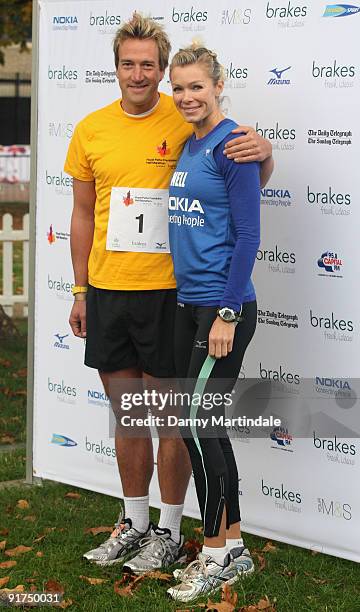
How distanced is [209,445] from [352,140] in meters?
1.48

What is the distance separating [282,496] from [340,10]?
2307mm

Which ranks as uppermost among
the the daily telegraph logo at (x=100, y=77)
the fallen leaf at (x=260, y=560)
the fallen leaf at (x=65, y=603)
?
the the daily telegraph logo at (x=100, y=77)

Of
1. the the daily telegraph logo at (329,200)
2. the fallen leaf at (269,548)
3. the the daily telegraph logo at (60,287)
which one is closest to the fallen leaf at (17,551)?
the fallen leaf at (269,548)

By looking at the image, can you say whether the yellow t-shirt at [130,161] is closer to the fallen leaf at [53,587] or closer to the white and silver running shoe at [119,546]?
the white and silver running shoe at [119,546]

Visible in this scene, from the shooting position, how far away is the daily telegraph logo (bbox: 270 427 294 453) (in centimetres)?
547

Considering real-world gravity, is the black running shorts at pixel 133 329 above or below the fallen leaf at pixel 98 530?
above

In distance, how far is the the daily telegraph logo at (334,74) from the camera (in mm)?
4945

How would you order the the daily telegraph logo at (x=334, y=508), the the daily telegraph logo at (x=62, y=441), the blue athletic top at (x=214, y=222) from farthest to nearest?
the the daily telegraph logo at (x=62, y=441) < the the daily telegraph logo at (x=334, y=508) < the blue athletic top at (x=214, y=222)

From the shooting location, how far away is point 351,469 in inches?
205

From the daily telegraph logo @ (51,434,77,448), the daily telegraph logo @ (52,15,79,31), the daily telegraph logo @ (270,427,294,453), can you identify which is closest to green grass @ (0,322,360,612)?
the daily telegraph logo @ (51,434,77,448)

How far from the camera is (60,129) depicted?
628 centimetres

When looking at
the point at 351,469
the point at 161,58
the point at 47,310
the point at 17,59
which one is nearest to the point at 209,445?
the point at 351,469

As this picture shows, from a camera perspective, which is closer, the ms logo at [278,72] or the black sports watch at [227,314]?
the black sports watch at [227,314]

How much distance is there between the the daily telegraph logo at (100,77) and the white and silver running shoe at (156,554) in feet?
7.67
